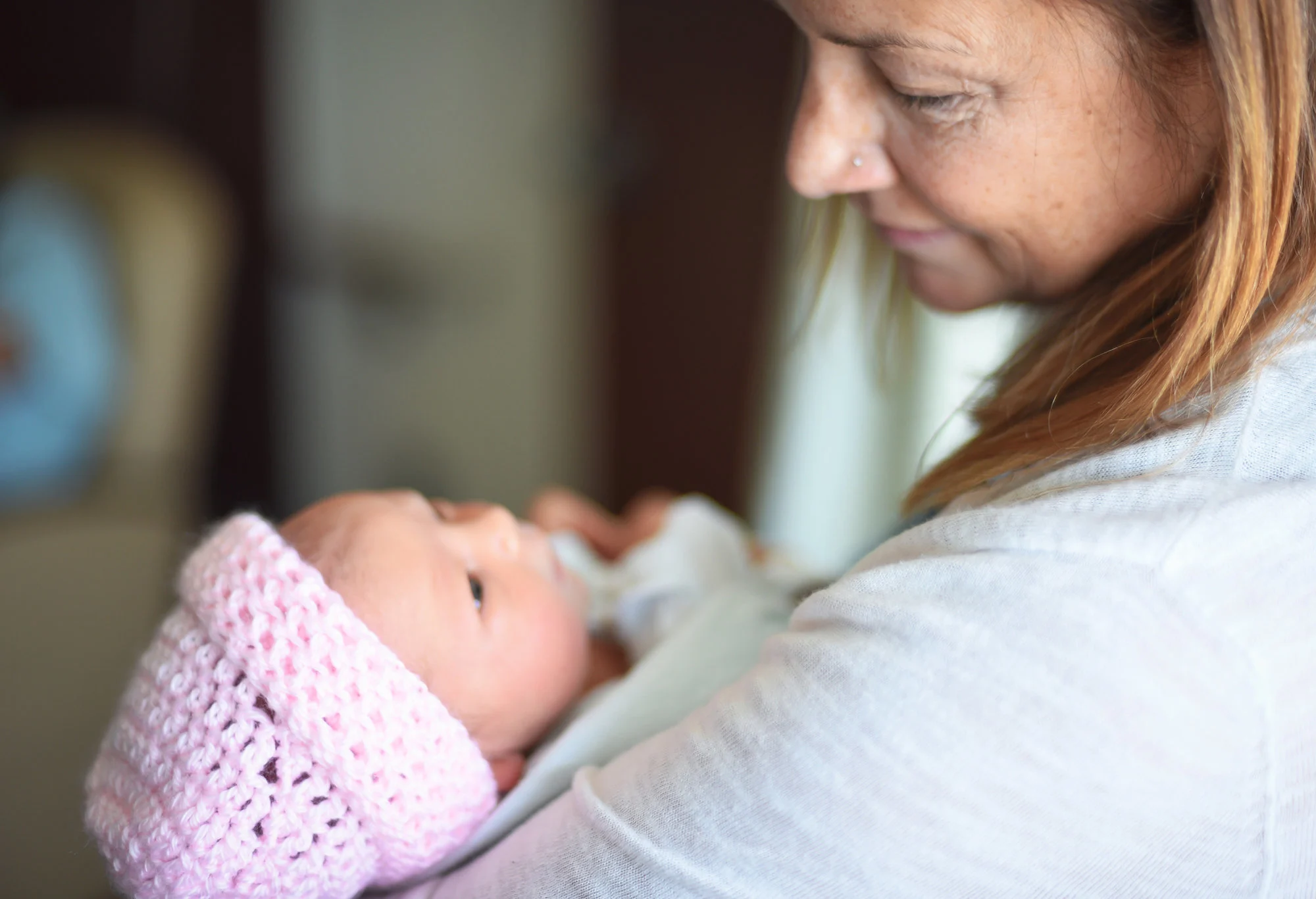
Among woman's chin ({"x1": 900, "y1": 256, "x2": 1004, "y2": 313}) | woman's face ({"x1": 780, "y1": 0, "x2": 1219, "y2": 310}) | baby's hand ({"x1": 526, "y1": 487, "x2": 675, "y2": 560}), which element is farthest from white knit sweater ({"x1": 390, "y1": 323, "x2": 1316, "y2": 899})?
baby's hand ({"x1": 526, "y1": 487, "x2": 675, "y2": 560})

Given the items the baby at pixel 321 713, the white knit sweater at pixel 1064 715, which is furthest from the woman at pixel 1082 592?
the baby at pixel 321 713

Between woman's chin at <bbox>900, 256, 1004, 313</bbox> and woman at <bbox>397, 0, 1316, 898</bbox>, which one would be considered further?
woman's chin at <bbox>900, 256, 1004, 313</bbox>

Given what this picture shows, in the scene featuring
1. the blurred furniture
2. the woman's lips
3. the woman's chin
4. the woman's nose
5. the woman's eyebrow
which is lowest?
the blurred furniture

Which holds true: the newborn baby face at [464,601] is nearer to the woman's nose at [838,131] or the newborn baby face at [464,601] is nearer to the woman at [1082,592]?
the woman at [1082,592]

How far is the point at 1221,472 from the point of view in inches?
26.0

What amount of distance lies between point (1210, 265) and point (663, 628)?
659mm

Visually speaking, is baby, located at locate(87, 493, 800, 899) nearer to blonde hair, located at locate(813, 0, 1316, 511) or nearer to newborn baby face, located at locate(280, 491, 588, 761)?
newborn baby face, located at locate(280, 491, 588, 761)

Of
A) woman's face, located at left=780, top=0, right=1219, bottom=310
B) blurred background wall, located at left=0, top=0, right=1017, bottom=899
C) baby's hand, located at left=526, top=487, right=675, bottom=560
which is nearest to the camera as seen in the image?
woman's face, located at left=780, top=0, right=1219, bottom=310

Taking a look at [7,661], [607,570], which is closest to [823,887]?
[607,570]

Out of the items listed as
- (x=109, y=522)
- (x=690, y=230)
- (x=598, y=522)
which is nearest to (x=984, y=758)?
(x=598, y=522)

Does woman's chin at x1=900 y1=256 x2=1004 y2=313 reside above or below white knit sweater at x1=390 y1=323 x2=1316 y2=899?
above

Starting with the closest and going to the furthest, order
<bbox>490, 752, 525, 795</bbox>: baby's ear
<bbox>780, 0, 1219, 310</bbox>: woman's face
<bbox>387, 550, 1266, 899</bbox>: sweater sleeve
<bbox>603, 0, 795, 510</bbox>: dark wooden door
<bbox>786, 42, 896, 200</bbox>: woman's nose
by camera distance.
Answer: <bbox>387, 550, 1266, 899</bbox>: sweater sleeve → <bbox>780, 0, 1219, 310</bbox>: woman's face → <bbox>786, 42, 896, 200</bbox>: woman's nose → <bbox>490, 752, 525, 795</bbox>: baby's ear → <bbox>603, 0, 795, 510</bbox>: dark wooden door

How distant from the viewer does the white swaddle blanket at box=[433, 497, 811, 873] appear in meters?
0.91

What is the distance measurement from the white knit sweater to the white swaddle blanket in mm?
233
